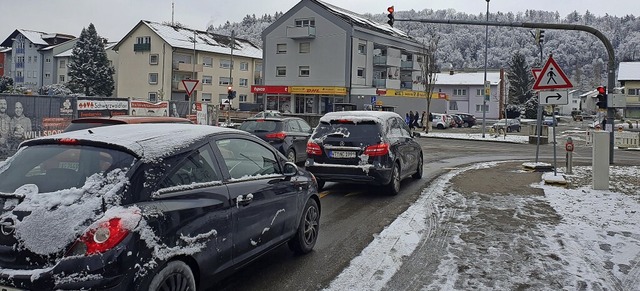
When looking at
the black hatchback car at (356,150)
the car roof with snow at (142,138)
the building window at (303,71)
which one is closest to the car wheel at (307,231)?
the car roof with snow at (142,138)

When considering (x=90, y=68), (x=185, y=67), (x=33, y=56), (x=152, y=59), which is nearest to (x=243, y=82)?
(x=185, y=67)

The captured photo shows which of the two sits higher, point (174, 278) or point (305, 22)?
point (305, 22)

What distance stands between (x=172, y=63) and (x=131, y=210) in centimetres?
6520

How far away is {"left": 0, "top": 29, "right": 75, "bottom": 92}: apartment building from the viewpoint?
285 feet

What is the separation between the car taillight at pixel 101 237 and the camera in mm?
3404

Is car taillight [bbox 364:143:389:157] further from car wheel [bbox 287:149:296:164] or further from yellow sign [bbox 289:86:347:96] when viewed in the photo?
yellow sign [bbox 289:86:347:96]

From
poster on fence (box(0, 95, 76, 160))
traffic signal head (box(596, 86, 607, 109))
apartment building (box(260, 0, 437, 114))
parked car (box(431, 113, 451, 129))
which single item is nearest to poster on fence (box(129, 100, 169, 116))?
poster on fence (box(0, 95, 76, 160))

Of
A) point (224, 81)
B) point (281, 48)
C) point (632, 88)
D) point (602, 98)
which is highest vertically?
point (281, 48)

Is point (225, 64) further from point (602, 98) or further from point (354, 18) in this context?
point (602, 98)

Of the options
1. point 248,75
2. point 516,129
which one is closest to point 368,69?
point 516,129

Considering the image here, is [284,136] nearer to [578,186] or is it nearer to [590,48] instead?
[578,186]

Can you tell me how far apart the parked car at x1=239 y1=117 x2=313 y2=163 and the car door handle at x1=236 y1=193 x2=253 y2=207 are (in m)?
9.83

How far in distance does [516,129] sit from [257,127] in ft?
129

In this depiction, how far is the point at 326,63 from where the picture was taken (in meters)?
56.2
